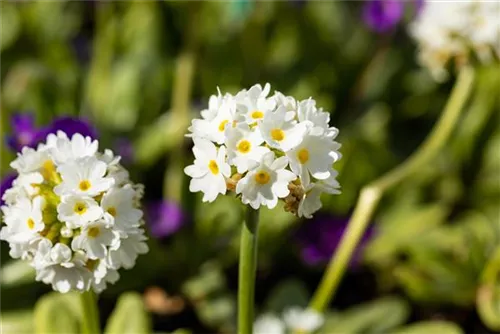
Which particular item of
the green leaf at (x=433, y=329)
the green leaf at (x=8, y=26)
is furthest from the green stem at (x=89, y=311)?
the green leaf at (x=8, y=26)

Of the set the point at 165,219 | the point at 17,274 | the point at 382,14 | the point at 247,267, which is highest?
the point at 382,14

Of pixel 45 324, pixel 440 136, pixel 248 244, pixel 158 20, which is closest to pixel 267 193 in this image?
pixel 248 244

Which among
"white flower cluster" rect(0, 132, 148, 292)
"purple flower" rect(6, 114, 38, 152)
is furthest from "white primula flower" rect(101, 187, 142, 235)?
"purple flower" rect(6, 114, 38, 152)

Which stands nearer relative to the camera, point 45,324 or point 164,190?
point 45,324

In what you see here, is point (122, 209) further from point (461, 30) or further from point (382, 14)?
point (382, 14)

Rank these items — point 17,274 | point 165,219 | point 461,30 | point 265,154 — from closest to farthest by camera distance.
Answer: point 265,154
point 17,274
point 461,30
point 165,219

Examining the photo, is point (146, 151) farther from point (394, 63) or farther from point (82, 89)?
point (394, 63)

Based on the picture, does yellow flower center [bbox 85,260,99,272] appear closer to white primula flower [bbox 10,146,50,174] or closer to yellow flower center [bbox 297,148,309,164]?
white primula flower [bbox 10,146,50,174]

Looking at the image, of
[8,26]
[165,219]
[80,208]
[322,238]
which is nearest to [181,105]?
[165,219]
